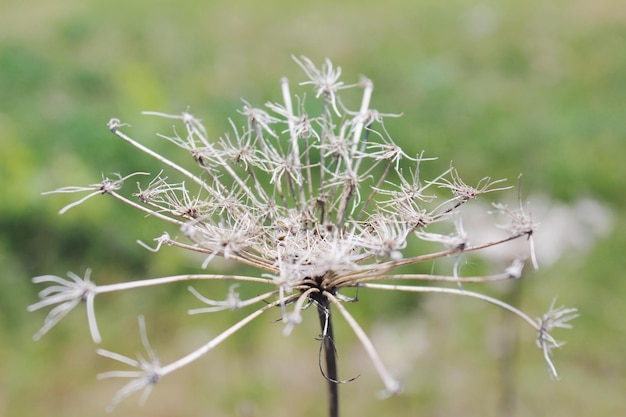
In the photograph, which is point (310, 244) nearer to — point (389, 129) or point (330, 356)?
point (330, 356)

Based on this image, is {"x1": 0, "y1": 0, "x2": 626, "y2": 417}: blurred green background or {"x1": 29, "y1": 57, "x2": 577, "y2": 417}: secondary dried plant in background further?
{"x1": 0, "y1": 0, "x2": 626, "y2": 417}: blurred green background

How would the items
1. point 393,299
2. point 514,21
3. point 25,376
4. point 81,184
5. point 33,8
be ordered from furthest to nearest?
point 33,8 < point 514,21 < point 81,184 < point 393,299 < point 25,376

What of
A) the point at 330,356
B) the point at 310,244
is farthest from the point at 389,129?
the point at 330,356

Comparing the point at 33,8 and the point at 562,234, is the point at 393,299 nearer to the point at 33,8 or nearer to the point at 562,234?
the point at 562,234

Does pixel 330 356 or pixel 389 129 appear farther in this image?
pixel 389 129

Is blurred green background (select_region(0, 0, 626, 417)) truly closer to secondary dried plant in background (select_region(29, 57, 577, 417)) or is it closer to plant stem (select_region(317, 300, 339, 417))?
secondary dried plant in background (select_region(29, 57, 577, 417))

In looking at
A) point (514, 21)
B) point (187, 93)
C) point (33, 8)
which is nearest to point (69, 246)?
point (187, 93)

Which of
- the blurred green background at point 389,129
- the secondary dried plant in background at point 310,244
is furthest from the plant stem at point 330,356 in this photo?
the blurred green background at point 389,129

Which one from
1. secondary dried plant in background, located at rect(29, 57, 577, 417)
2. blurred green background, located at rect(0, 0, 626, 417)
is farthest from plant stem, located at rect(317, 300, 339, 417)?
blurred green background, located at rect(0, 0, 626, 417)

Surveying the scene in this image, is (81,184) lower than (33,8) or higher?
lower
